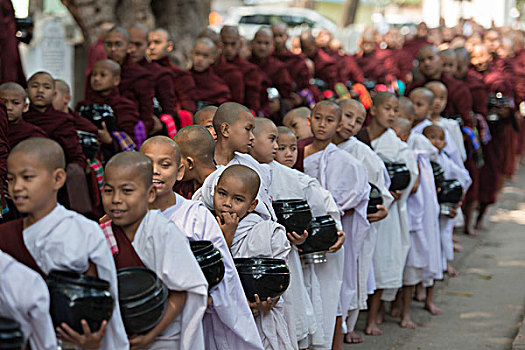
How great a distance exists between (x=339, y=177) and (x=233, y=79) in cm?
300

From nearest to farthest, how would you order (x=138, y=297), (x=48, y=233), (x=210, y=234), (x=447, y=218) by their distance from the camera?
(x=48, y=233), (x=138, y=297), (x=210, y=234), (x=447, y=218)

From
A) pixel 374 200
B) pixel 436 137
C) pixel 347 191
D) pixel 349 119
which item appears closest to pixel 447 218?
pixel 436 137

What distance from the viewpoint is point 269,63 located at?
30.8 ft

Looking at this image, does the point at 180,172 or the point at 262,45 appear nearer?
the point at 180,172

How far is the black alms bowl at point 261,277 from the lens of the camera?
3.82 meters

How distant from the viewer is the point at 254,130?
4.75 meters

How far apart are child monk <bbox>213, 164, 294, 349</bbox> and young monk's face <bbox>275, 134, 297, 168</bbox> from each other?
1.01 meters

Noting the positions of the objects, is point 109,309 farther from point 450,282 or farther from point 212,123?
point 450,282

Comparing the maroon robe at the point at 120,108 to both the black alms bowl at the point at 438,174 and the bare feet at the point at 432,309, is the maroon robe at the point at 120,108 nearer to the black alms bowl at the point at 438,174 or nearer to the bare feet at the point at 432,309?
the black alms bowl at the point at 438,174

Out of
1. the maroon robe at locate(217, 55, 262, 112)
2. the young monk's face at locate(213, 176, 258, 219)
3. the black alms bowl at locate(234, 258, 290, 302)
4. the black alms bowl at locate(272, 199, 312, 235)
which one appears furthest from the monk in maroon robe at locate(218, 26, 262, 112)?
the black alms bowl at locate(234, 258, 290, 302)

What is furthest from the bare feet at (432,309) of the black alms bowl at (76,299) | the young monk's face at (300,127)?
the black alms bowl at (76,299)

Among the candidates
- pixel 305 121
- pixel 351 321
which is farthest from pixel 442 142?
pixel 351 321

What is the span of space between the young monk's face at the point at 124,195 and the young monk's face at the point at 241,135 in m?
1.34

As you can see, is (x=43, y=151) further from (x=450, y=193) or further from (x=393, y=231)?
(x=450, y=193)
